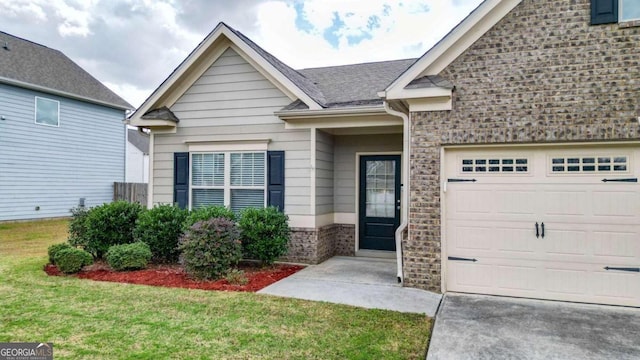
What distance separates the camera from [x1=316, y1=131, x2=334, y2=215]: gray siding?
870cm

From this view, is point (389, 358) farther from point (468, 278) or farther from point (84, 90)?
point (84, 90)

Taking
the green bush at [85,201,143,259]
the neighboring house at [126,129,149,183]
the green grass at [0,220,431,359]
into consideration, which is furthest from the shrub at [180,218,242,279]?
the neighboring house at [126,129,149,183]

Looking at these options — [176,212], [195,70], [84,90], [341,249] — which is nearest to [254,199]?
[176,212]

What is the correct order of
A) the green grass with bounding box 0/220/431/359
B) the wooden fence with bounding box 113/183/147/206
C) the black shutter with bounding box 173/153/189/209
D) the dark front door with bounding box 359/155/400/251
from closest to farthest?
the green grass with bounding box 0/220/431/359 < the dark front door with bounding box 359/155/400/251 < the black shutter with bounding box 173/153/189/209 < the wooden fence with bounding box 113/183/147/206

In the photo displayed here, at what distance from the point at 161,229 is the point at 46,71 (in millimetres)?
13131

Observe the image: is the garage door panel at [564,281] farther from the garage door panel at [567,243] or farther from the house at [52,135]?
the house at [52,135]

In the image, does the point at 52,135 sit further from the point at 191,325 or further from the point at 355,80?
the point at 191,325

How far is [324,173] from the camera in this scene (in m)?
9.03

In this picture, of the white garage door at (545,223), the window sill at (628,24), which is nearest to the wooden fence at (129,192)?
the white garage door at (545,223)

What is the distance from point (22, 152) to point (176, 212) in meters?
10.9

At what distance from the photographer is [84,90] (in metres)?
17.6

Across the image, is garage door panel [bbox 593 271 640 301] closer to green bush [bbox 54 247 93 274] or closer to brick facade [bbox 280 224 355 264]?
brick facade [bbox 280 224 355 264]

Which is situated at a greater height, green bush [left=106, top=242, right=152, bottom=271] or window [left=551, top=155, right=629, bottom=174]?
window [left=551, top=155, right=629, bottom=174]

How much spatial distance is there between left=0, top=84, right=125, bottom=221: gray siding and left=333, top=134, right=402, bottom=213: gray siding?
514 inches
